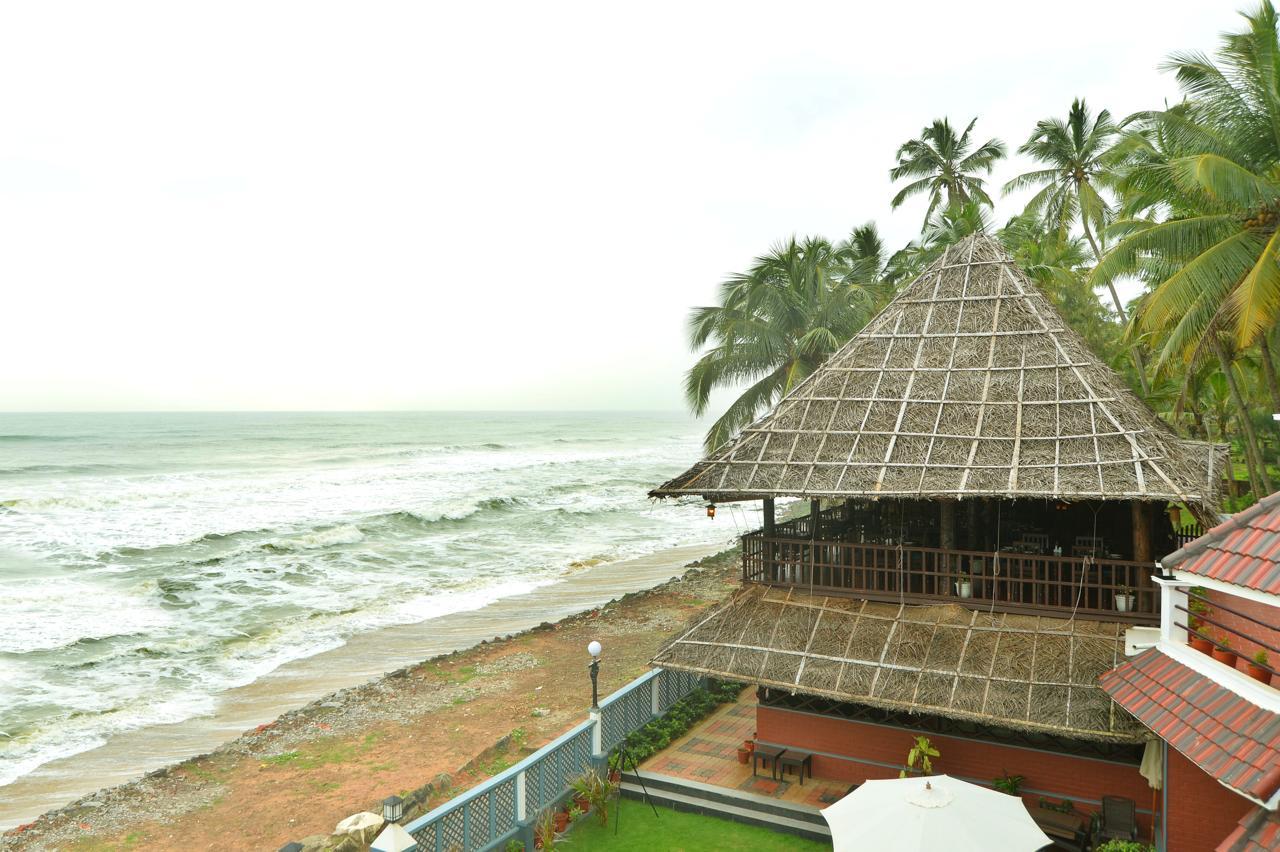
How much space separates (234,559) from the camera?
3170 cm

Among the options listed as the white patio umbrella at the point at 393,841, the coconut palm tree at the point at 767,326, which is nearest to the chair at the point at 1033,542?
the white patio umbrella at the point at 393,841

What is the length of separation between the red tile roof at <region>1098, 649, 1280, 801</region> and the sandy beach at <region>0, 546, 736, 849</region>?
29.5ft

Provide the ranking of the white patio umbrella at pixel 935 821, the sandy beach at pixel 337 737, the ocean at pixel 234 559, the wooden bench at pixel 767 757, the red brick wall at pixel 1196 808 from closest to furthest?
1. the red brick wall at pixel 1196 808
2. the white patio umbrella at pixel 935 821
3. the wooden bench at pixel 767 757
4. the sandy beach at pixel 337 737
5. the ocean at pixel 234 559

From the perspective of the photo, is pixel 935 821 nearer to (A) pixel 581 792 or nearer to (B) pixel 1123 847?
(B) pixel 1123 847

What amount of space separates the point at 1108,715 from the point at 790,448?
4331 mm

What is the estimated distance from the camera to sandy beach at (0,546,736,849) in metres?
11.9

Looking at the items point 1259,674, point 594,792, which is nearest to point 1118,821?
point 1259,674

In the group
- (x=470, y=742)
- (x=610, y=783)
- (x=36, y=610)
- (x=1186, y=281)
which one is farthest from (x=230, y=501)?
(x=1186, y=281)

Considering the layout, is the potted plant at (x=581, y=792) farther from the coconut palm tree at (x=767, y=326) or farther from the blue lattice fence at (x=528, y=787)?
the coconut palm tree at (x=767, y=326)

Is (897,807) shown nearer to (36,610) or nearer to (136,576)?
(36,610)

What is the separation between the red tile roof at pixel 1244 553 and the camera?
5.66 m

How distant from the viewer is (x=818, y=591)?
10461 mm

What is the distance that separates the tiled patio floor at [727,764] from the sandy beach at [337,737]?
3.02 meters

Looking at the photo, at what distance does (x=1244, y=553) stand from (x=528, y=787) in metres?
7.46
